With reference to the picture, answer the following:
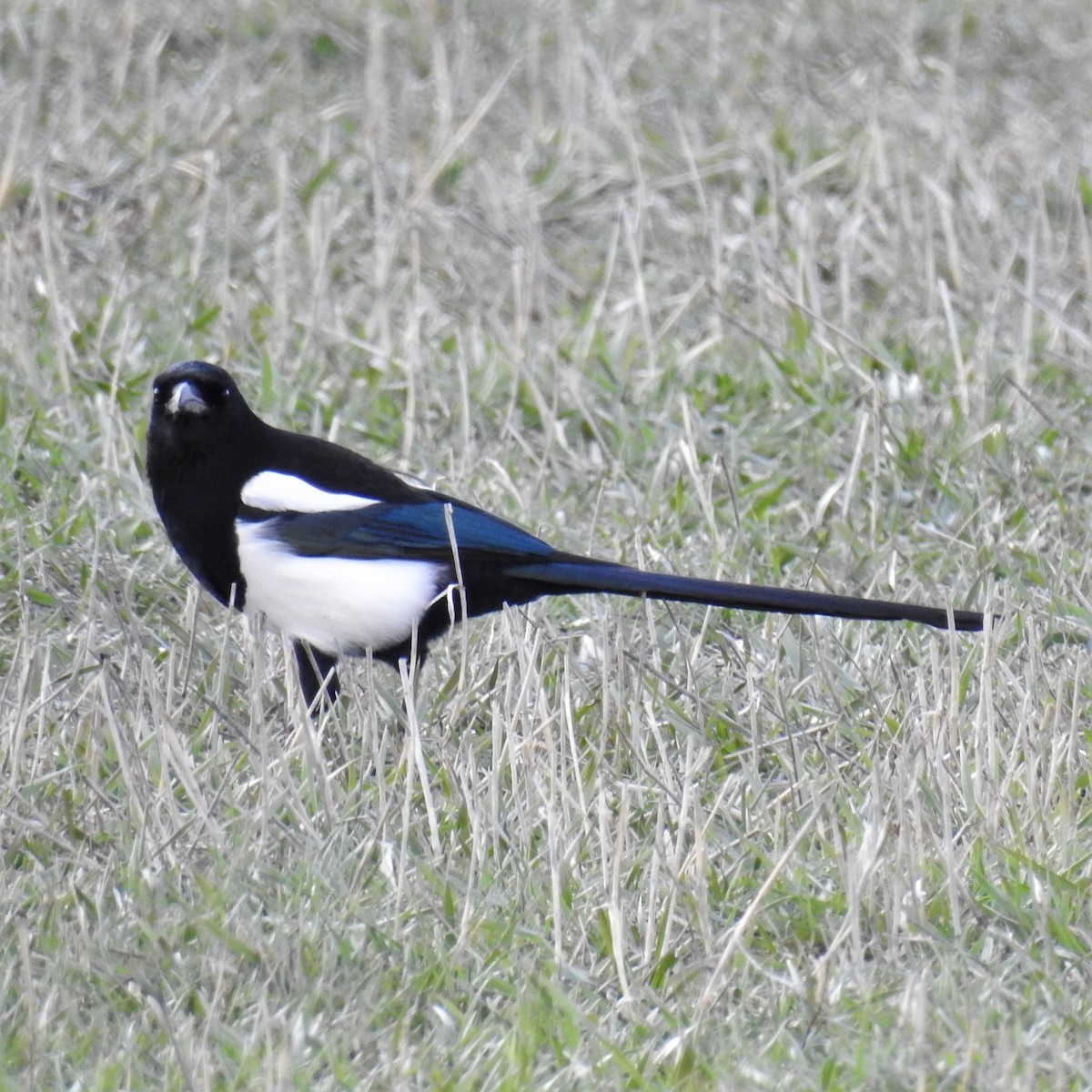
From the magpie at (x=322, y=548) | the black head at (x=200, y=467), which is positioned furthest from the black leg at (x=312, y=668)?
the black head at (x=200, y=467)

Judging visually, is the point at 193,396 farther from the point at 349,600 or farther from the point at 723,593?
the point at 723,593

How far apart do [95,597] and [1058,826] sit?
75.5 inches

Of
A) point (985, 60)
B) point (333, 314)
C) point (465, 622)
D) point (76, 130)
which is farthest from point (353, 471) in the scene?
point (985, 60)

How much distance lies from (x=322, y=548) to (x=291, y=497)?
0.39ft

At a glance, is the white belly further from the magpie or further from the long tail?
the long tail

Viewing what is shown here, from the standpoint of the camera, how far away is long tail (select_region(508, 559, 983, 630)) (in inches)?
141

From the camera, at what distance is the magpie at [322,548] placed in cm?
376

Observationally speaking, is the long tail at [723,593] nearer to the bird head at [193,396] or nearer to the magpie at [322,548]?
the magpie at [322,548]

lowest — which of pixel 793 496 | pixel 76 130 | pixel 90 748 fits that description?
pixel 793 496

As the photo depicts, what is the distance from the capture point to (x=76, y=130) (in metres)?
6.86

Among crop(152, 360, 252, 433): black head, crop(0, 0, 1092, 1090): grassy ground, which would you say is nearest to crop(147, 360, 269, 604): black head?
crop(152, 360, 252, 433): black head

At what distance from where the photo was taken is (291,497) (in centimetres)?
382

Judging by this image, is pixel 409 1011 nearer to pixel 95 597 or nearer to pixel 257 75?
pixel 95 597

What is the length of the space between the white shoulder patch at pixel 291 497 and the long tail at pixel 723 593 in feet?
1.22
